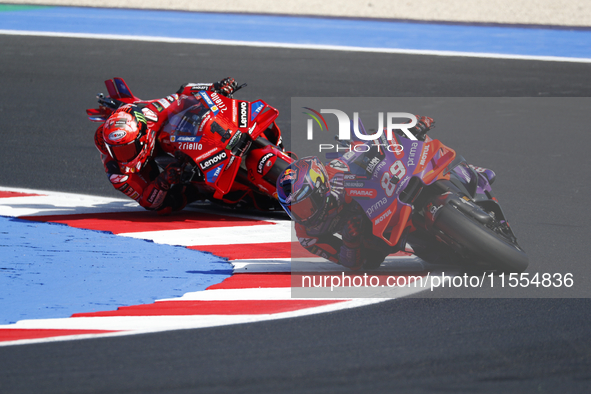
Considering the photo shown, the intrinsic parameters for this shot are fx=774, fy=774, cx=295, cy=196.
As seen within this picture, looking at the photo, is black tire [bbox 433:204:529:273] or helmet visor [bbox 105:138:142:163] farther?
helmet visor [bbox 105:138:142:163]

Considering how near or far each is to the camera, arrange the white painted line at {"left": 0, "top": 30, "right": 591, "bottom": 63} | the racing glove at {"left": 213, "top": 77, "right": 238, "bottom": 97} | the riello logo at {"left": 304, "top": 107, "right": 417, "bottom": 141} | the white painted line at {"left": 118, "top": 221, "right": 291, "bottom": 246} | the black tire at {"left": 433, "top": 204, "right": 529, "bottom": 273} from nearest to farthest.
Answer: the black tire at {"left": 433, "top": 204, "right": 529, "bottom": 273}
the riello logo at {"left": 304, "top": 107, "right": 417, "bottom": 141}
the white painted line at {"left": 118, "top": 221, "right": 291, "bottom": 246}
the racing glove at {"left": 213, "top": 77, "right": 238, "bottom": 97}
the white painted line at {"left": 0, "top": 30, "right": 591, "bottom": 63}

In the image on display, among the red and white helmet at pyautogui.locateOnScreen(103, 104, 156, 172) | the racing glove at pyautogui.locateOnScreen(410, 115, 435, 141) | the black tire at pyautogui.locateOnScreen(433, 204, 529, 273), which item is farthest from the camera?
the red and white helmet at pyautogui.locateOnScreen(103, 104, 156, 172)

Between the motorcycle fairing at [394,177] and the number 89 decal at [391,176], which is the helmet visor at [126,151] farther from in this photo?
the number 89 decal at [391,176]

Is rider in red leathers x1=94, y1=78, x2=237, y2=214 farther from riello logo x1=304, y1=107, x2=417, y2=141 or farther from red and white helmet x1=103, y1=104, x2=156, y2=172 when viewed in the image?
riello logo x1=304, y1=107, x2=417, y2=141

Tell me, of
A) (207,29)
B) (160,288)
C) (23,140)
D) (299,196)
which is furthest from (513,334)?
(207,29)

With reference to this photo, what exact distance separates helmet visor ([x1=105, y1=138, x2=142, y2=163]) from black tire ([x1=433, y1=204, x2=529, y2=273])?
3021mm

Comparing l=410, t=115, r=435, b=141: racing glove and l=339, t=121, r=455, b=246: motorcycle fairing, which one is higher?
l=410, t=115, r=435, b=141: racing glove

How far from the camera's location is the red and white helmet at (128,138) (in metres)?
6.73

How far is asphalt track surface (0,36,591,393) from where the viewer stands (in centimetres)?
374

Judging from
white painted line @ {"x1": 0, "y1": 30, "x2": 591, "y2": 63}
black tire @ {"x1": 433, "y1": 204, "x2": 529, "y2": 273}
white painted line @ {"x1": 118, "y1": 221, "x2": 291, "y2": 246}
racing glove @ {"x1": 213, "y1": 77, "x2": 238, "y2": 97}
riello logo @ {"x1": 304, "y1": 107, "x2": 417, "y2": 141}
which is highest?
white painted line @ {"x1": 0, "y1": 30, "x2": 591, "y2": 63}

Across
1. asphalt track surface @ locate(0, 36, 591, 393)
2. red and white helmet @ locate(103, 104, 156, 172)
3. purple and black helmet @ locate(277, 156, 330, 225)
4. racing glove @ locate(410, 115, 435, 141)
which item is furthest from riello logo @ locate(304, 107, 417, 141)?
red and white helmet @ locate(103, 104, 156, 172)

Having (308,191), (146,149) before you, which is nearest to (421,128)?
(308,191)

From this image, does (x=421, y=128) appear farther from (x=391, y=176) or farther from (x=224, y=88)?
(x=224, y=88)

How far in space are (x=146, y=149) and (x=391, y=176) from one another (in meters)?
2.70
